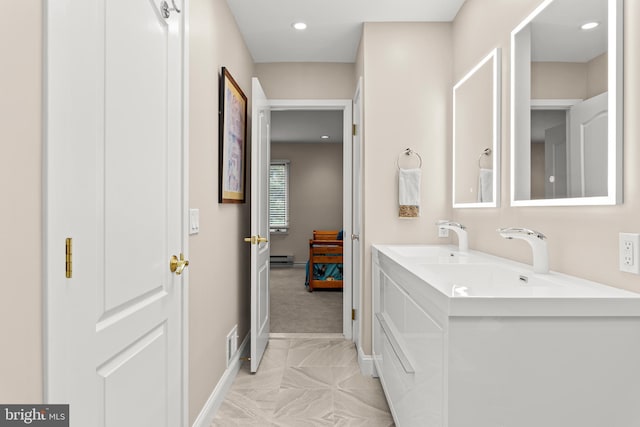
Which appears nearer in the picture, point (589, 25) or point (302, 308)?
point (589, 25)

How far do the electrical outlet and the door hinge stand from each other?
5.11ft

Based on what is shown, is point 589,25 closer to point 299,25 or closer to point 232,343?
point 299,25

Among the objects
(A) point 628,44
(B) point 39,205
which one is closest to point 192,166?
(B) point 39,205

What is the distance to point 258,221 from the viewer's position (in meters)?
2.83

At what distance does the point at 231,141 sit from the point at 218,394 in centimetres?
157

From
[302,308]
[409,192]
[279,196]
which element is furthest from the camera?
[279,196]

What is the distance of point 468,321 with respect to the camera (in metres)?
1.12

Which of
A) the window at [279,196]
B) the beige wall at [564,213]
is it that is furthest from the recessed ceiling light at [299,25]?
the window at [279,196]

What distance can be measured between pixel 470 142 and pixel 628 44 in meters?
1.21

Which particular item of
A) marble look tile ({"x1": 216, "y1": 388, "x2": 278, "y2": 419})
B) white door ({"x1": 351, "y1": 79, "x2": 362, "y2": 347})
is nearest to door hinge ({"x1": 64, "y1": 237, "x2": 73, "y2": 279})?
marble look tile ({"x1": 216, "y1": 388, "x2": 278, "y2": 419})

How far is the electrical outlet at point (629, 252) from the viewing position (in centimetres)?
119

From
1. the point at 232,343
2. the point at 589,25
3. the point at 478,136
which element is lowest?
the point at 232,343

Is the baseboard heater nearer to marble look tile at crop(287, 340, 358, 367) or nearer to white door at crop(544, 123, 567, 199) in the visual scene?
marble look tile at crop(287, 340, 358, 367)

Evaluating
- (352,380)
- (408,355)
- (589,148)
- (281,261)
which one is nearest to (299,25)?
(589,148)
